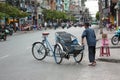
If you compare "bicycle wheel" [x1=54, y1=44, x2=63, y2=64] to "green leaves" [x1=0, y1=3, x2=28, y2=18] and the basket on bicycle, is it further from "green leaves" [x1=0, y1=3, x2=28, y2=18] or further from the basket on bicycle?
"green leaves" [x1=0, y1=3, x2=28, y2=18]

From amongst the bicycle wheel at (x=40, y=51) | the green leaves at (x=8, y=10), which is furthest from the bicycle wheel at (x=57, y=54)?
the green leaves at (x=8, y=10)

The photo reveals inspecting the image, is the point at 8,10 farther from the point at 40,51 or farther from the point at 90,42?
the point at 90,42

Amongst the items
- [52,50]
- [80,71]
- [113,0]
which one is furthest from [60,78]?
[113,0]

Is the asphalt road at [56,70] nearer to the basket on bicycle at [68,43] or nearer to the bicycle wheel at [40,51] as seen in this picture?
the bicycle wheel at [40,51]

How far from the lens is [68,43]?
17.3 metres

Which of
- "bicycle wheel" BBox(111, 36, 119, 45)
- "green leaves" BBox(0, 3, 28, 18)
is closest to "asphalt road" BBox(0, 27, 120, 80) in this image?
"bicycle wheel" BBox(111, 36, 119, 45)

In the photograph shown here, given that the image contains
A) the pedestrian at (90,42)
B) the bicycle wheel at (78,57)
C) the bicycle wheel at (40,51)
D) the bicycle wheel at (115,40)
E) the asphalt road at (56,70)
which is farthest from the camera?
the bicycle wheel at (115,40)

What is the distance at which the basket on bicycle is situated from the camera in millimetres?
16656

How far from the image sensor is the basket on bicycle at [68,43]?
656 inches

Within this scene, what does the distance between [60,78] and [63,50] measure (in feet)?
13.6

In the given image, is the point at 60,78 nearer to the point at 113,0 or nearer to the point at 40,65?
the point at 40,65

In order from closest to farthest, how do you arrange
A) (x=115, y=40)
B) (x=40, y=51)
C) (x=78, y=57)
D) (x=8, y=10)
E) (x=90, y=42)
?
(x=90, y=42), (x=78, y=57), (x=40, y=51), (x=115, y=40), (x=8, y=10)

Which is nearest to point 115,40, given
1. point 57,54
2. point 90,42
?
point 57,54

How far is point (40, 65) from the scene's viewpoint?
1642cm
